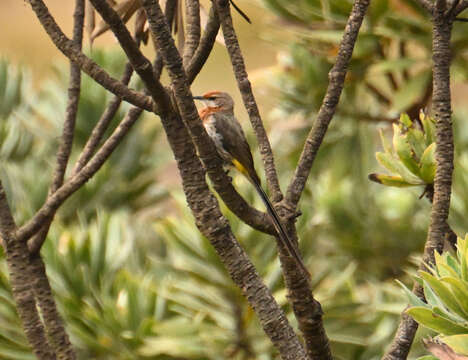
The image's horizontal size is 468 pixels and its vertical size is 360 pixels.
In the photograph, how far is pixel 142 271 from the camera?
173cm

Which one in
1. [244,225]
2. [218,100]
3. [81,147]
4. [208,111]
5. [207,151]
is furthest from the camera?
[81,147]

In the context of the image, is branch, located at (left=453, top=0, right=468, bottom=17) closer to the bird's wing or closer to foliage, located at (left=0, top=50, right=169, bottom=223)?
the bird's wing

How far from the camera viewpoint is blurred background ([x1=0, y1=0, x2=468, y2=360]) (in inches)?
50.9

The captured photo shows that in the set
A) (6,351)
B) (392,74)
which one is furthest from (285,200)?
(392,74)

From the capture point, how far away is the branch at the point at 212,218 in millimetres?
663

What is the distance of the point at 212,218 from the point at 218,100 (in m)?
1.12

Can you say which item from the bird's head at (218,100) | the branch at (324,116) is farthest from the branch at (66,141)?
the bird's head at (218,100)

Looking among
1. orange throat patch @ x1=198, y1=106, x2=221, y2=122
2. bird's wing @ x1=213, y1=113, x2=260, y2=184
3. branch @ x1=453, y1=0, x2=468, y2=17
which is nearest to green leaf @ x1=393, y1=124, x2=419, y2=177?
branch @ x1=453, y1=0, x2=468, y2=17

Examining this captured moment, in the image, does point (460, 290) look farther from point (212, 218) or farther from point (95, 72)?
point (95, 72)

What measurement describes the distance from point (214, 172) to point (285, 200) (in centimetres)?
12

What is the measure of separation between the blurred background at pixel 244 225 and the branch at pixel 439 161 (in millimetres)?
407

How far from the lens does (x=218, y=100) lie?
1.79 metres

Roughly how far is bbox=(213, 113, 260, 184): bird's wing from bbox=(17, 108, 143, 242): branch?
0.52m

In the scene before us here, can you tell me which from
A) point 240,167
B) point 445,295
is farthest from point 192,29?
point 240,167
